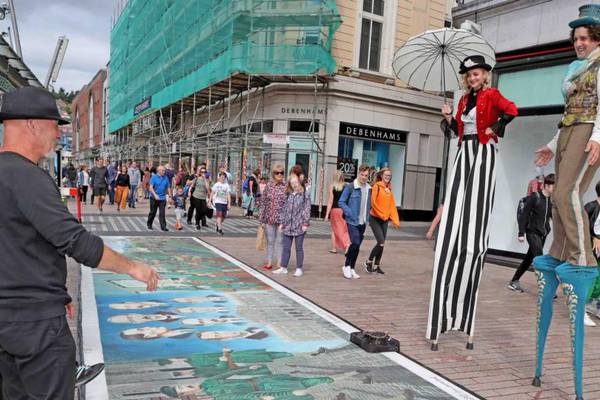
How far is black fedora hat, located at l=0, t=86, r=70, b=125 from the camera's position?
Result: 2.04 metres

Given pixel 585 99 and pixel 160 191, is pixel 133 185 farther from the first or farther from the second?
pixel 585 99

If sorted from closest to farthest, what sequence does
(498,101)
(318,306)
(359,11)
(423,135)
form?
(498,101) < (318,306) < (359,11) < (423,135)

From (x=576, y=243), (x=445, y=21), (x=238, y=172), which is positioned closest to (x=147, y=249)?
(x=576, y=243)

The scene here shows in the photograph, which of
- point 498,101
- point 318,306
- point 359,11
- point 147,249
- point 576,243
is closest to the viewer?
point 576,243

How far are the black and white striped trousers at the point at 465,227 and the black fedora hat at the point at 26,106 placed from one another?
11.2 ft

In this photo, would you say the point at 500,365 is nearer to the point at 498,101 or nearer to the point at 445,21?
the point at 498,101

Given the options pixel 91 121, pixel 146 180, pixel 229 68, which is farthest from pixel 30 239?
pixel 91 121

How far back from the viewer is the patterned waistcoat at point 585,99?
3.42 meters

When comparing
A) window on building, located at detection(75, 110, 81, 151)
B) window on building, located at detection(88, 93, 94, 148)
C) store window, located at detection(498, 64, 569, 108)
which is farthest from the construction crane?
window on building, located at detection(75, 110, 81, 151)

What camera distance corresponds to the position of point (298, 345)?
4637mm

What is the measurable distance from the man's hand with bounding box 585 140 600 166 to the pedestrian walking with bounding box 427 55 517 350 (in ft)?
3.49

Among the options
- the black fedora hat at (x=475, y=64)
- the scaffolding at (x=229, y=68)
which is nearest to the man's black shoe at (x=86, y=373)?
the black fedora hat at (x=475, y=64)

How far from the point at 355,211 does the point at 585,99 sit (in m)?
5.14

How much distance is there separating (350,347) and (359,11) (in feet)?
62.0
